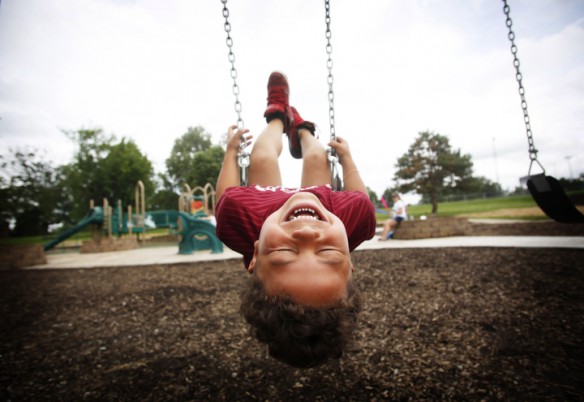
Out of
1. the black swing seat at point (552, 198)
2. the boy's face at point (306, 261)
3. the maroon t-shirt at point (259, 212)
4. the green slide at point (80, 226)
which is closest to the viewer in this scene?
the boy's face at point (306, 261)

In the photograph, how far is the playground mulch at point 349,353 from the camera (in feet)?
7.75

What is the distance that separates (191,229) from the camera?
8875mm

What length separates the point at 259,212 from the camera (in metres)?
2.08

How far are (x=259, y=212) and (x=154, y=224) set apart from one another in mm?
15725

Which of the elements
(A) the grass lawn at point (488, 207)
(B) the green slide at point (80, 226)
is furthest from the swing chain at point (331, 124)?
(A) the grass lawn at point (488, 207)

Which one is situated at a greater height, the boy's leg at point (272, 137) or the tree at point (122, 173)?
the tree at point (122, 173)

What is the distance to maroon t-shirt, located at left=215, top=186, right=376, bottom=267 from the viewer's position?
6.81ft

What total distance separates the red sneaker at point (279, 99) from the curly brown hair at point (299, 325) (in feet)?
6.25

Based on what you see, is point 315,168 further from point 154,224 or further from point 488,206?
point 488,206

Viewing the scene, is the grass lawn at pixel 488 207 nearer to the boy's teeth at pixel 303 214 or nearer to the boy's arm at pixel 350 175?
the boy's arm at pixel 350 175

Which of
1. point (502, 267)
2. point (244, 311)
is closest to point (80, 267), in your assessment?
point (244, 311)

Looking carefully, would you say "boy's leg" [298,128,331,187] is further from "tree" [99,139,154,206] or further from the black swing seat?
"tree" [99,139,154,206]

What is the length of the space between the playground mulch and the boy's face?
50.0 inches

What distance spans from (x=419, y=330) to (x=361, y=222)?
183 cm
